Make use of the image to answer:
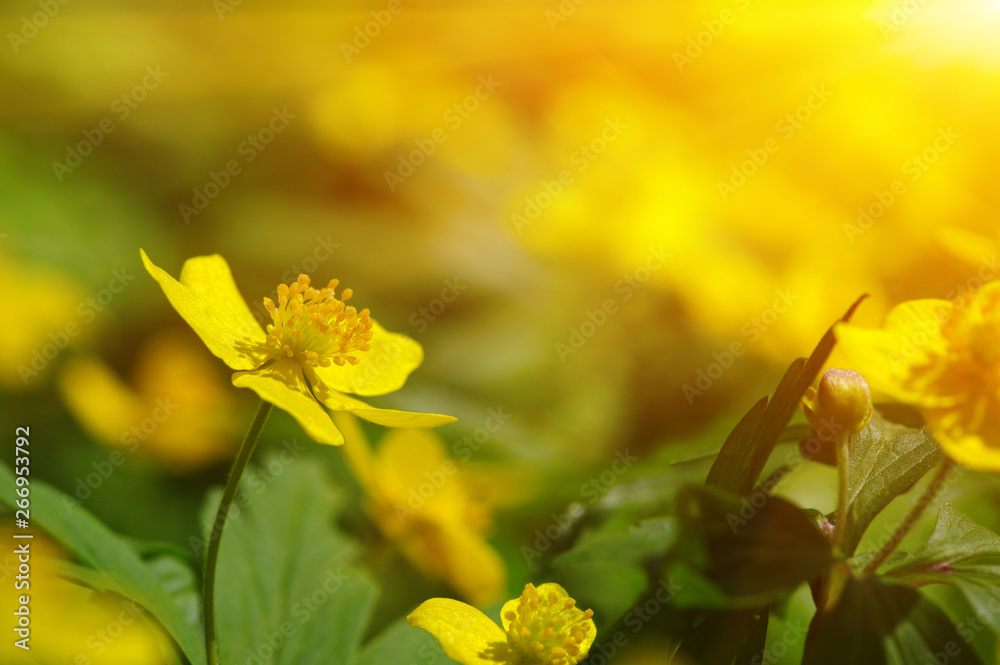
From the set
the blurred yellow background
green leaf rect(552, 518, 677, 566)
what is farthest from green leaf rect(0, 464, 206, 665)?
the blurred yellow background

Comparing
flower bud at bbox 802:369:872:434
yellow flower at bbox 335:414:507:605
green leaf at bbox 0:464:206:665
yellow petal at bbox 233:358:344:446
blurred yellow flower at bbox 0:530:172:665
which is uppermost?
flower bud at bbox 802:369:872:434

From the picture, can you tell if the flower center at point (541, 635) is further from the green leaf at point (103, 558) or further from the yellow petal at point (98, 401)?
the yellow petal at point (98, 401)

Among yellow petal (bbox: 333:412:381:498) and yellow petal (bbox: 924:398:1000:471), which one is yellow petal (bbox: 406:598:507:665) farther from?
yellow petal (bbox: 333:412:381:498)

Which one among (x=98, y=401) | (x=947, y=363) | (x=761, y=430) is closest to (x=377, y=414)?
(x=761, y=430)

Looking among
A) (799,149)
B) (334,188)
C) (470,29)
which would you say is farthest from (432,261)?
(799,149)

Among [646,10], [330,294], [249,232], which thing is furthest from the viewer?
[646,10]

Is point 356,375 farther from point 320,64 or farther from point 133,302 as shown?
point 320,64
